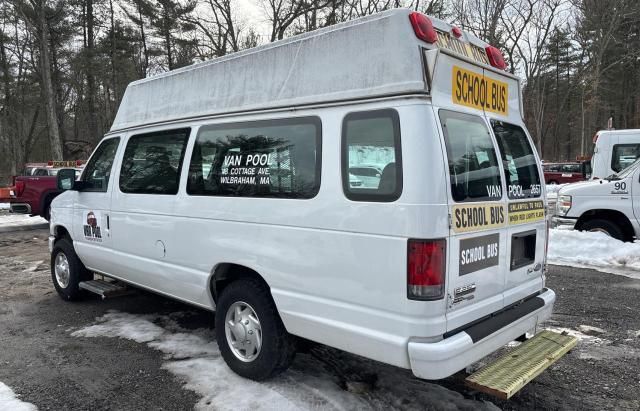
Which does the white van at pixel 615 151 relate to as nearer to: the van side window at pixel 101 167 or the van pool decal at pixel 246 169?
the van pool decal at pixel 246 169

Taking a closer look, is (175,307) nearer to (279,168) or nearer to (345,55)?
(279,168)

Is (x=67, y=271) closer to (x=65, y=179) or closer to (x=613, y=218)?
(x=65, y=179)

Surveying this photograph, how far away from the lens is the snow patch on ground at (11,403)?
3410mm

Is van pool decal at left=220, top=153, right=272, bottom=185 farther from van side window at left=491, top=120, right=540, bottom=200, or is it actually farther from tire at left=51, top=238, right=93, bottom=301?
tire at left=51, top=238, right=93, bottom=301

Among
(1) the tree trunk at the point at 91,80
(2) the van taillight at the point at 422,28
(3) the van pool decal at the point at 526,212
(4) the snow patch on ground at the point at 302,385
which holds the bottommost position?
(4) the snow patch on ground at the point at 302,385

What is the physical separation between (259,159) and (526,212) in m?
2.03

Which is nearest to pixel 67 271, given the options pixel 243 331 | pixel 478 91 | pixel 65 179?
pixel 65 179

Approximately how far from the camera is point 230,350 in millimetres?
3855

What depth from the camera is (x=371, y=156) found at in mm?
2990

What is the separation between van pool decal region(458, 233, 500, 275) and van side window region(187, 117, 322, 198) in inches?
39.6

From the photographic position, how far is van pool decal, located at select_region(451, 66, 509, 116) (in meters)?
3.16

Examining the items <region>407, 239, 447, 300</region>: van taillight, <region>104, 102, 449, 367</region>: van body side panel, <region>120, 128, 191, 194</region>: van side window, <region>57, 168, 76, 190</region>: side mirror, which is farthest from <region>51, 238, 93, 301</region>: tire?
<region>407, 239, 447, 300</region>: van taillight

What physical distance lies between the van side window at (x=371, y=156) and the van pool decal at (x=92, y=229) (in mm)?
3419

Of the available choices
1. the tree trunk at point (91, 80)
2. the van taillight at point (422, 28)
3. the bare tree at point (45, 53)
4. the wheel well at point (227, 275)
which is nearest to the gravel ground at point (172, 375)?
the wheel well at point (227, 275)
